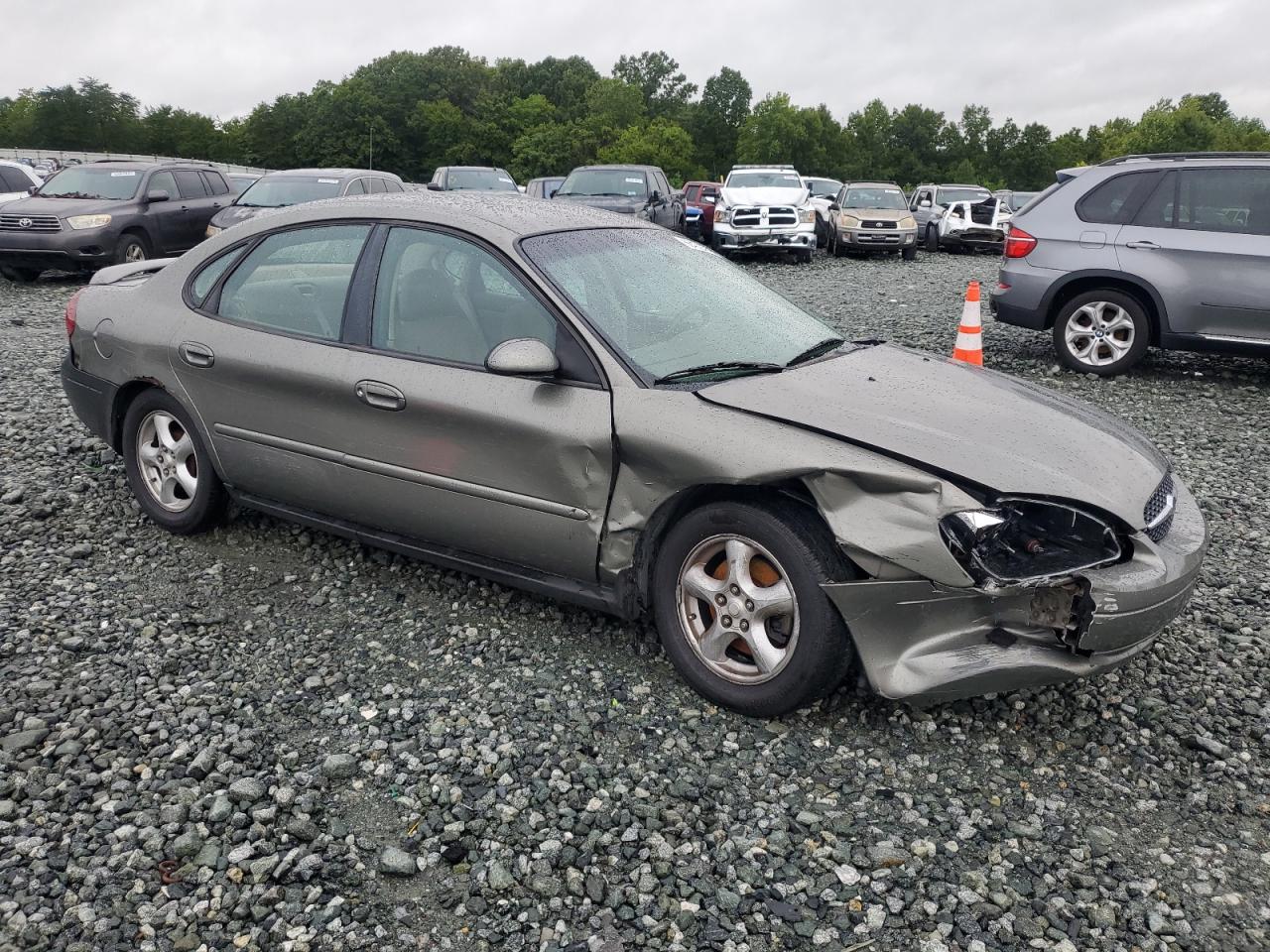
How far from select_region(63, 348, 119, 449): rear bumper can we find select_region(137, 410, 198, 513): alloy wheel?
0.20 metres

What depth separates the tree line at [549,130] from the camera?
85.8 meters

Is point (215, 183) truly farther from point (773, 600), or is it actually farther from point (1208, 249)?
point (773, 600)

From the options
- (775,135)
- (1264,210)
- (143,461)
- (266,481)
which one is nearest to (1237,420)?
(1264,210)

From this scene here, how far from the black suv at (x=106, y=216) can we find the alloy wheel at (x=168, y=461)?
982cm

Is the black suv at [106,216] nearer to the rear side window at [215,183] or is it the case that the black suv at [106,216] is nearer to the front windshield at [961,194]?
the rear side window at [215,183]

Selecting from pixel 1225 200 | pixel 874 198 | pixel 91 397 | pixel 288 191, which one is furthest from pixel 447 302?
pixel 874 198

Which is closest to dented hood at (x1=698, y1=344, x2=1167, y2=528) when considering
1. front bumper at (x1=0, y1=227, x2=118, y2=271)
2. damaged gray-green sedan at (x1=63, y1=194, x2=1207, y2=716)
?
damaged gray-green sedan at (x1=63, y1=194, x2=1207, y2=716)

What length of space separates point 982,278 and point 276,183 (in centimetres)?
1117

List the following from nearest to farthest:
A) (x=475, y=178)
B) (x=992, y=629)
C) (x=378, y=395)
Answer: (x=992, y=629) < (x=378, y=395) < (x=475, y=178)

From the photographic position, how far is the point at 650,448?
335cm

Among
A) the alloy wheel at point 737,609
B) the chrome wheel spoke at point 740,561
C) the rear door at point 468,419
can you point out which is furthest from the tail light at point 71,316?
the chrome wheel spoke at point 740,561

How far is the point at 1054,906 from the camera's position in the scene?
2.58 meters

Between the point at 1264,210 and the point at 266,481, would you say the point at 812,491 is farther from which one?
the point at 1264,210

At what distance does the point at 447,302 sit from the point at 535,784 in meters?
1.84
